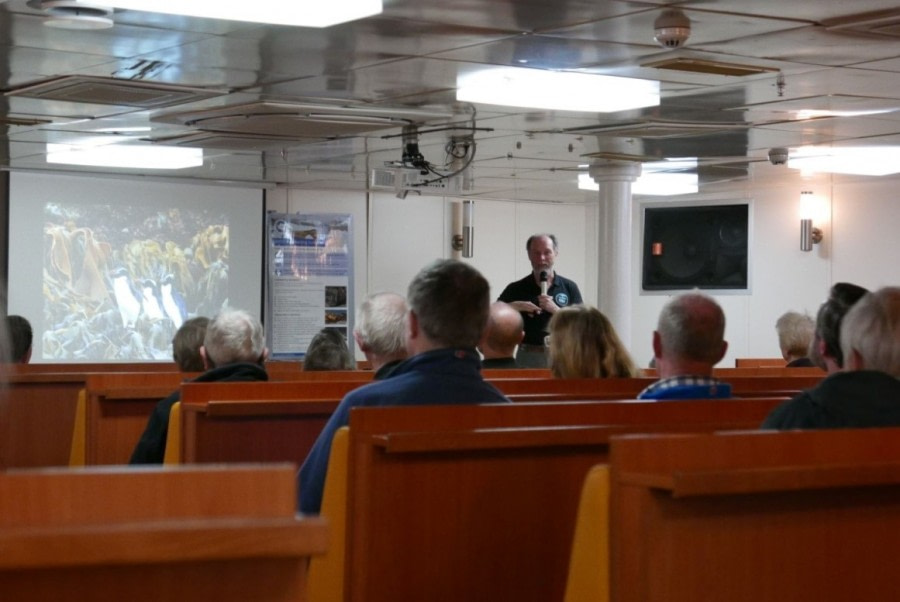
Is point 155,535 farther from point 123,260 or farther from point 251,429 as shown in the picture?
point 123,260

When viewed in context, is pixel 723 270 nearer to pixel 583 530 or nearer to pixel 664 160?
pixel 664 160

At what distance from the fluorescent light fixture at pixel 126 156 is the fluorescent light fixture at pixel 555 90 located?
3.50 metres

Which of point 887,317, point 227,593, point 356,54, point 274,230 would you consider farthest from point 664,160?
point 227,593

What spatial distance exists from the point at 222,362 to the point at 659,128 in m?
4.90

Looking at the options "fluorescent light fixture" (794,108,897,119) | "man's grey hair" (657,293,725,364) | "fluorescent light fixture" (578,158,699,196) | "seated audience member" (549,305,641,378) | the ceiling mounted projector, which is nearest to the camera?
"man's grey hair" (657,293,725,364)

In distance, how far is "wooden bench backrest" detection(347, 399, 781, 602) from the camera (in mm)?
3338

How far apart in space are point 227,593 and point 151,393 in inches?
165

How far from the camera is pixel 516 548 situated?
3.50 meters

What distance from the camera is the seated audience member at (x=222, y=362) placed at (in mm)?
5113

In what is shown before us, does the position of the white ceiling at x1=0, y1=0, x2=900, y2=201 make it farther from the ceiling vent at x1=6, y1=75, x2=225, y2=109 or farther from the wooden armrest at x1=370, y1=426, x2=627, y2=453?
the wooden armrest at x1=370, y1=426, x2=627, y2=453

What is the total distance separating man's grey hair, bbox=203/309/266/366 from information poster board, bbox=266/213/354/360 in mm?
8428

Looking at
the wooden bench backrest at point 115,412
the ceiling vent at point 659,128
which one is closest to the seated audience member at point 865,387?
the wooden bench backrest at point 115,412

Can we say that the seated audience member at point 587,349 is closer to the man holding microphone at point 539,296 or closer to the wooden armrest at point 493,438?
the wooden armrest at point 493,438

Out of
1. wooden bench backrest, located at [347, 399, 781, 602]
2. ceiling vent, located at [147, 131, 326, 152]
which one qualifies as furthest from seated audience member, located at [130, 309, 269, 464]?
ceiling vent, located at [147, 131, 326, 152]
